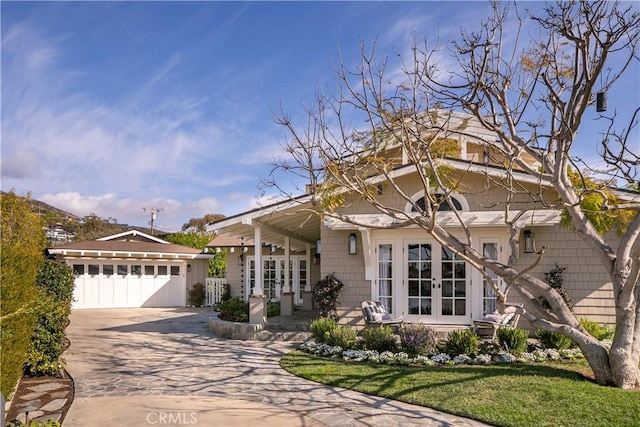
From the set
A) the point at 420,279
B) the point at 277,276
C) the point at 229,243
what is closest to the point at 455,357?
the point at 420,279

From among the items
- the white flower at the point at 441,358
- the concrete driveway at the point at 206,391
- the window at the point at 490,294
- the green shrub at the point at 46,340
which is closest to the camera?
the concrete driveway at the point at 206,391

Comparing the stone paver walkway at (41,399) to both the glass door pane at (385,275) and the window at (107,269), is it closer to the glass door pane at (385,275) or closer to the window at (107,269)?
the glass door pane at (385,275)

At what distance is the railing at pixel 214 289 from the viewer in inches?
889

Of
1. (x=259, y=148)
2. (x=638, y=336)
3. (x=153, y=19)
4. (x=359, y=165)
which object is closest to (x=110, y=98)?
(x=153, y=19)

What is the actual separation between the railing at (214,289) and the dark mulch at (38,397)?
1434 centimetres

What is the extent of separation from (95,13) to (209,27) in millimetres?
2539

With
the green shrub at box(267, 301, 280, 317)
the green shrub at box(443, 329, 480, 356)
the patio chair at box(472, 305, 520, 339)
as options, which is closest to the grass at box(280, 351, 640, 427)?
the green shrub at box(443, 329, 480, 356)

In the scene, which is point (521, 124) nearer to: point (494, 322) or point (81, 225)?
point (494, 322)

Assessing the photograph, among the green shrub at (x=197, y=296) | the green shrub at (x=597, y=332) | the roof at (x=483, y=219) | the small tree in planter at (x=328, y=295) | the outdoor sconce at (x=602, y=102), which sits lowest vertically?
the green shrub at (x=197, y=296)

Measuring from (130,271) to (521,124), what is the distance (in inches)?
707

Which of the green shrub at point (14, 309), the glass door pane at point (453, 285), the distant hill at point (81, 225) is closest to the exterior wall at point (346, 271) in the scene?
the glass door pane at point (453, 285)

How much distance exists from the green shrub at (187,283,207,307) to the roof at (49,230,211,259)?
149cm

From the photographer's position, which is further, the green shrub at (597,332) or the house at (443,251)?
the house at (443,251)

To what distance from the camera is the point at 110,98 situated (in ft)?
36.7
